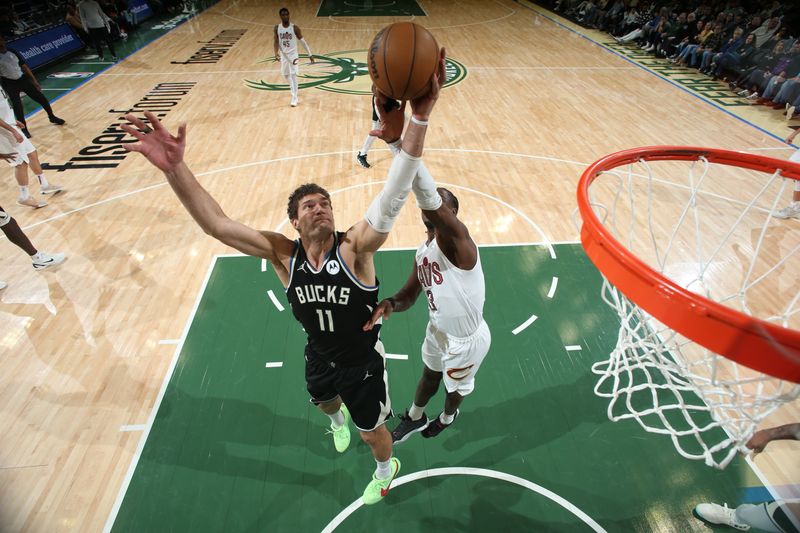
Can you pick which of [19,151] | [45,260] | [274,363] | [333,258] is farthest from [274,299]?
[19,151]

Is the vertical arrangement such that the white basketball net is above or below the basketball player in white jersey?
below

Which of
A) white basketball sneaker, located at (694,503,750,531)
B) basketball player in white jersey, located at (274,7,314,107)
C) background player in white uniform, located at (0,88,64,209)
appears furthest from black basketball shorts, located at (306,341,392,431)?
basketball player in white jersey, located at (274,7,314,107)

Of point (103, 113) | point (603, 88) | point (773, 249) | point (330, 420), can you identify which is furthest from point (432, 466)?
point (603, 88)

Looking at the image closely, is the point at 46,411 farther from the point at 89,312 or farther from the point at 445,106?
the point at 445,106

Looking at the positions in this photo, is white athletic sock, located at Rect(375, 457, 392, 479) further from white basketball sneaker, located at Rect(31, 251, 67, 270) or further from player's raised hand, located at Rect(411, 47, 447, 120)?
white basketball sneaker, located at Rect(31, 251, 67, 270)

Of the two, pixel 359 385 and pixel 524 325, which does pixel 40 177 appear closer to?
pixel 359 385

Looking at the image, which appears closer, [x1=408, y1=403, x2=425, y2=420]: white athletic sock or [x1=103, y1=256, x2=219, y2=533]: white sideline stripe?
[x1=103, y1=256, x2=219, y2=533]: white sideline stripe

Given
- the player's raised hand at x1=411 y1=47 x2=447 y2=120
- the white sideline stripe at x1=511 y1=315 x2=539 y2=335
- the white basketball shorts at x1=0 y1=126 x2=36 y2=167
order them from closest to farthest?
the player's raised hand at x1=411 y1=47 x2=447 y2=120 → the white sideline stripe at x1=511 y1=315 x2=539 y2=335 → the white basketball shorts at x1=0 y1=126 x2=36 y2=167

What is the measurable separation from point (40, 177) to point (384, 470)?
6.42 metres

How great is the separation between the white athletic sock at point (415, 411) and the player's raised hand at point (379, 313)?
A: 925mm

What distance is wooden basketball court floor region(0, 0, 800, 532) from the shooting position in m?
2.83

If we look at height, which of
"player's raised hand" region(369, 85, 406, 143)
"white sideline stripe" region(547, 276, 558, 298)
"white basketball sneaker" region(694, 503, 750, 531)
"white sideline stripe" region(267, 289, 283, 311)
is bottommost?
"white sideline stripe" region(267, 289, 283, 311)

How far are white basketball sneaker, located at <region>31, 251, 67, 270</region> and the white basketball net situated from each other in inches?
216

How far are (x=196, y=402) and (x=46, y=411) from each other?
45.7 inches
